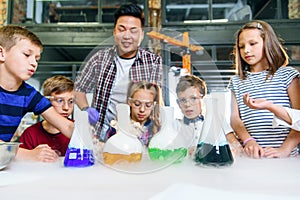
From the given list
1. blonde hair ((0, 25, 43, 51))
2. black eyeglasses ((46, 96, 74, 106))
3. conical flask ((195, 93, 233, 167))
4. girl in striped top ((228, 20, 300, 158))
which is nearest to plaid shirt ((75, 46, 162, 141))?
conical flask ((195, 93, 233, 167))

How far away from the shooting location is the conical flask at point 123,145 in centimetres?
49

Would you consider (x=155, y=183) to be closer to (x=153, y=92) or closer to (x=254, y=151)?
(x=153, y=92)

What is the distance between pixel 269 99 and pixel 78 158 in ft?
1.96

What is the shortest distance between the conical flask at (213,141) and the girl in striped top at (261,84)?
0.30 meters

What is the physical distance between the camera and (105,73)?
633 millimetres

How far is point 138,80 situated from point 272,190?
0.33 m

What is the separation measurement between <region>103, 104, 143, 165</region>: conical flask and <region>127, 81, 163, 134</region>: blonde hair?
0.14 feet

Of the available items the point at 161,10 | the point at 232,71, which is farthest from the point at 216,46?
the point at 232,71

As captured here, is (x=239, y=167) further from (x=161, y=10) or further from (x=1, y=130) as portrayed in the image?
(x=161, y=10)

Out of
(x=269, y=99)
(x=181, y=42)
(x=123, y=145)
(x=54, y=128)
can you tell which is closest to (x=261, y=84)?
(x=269, y=99)

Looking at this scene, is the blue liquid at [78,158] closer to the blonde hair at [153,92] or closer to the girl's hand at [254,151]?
the blonde hair at [153,92]

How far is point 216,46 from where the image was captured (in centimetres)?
245

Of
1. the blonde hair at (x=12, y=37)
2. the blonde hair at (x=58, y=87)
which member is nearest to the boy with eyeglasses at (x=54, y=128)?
the blonde hair at (x=58, y=87)

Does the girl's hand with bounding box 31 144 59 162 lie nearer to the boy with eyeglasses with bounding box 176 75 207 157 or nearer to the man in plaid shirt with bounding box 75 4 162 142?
the man in plaid shirt with bounding box 75 4 162 142
